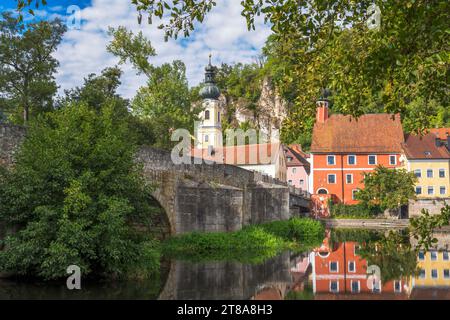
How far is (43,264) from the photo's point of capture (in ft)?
41.4

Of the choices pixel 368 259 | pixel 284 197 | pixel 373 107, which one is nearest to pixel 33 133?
pixel 368 259

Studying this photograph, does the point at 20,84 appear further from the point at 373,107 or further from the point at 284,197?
the point at 373,107

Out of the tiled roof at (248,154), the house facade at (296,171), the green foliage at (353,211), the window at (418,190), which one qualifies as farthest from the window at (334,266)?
the house facade at (296,171)

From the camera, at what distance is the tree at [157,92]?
124 ft

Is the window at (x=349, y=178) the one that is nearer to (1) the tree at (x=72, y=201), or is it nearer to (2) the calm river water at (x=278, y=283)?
(2) the calm river water at (x=278, y=283)

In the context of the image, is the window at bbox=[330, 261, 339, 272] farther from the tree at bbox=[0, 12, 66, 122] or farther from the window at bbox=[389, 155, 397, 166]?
the window at bbox=[389, 155, 397, 166]

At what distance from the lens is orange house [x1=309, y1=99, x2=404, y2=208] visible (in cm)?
6078

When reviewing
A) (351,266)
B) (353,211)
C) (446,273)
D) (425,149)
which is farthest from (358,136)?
(446,273)

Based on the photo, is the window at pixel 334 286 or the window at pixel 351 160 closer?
the window at pixel 334 286

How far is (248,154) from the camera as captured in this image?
217 feet

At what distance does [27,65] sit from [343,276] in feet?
81.5

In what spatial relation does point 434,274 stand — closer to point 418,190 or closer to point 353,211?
point 353,211

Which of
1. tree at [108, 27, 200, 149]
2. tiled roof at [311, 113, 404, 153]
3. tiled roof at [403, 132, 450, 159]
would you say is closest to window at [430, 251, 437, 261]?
tree at [108, 27, 200, 149]

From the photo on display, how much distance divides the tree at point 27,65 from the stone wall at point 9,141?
1838 cm
